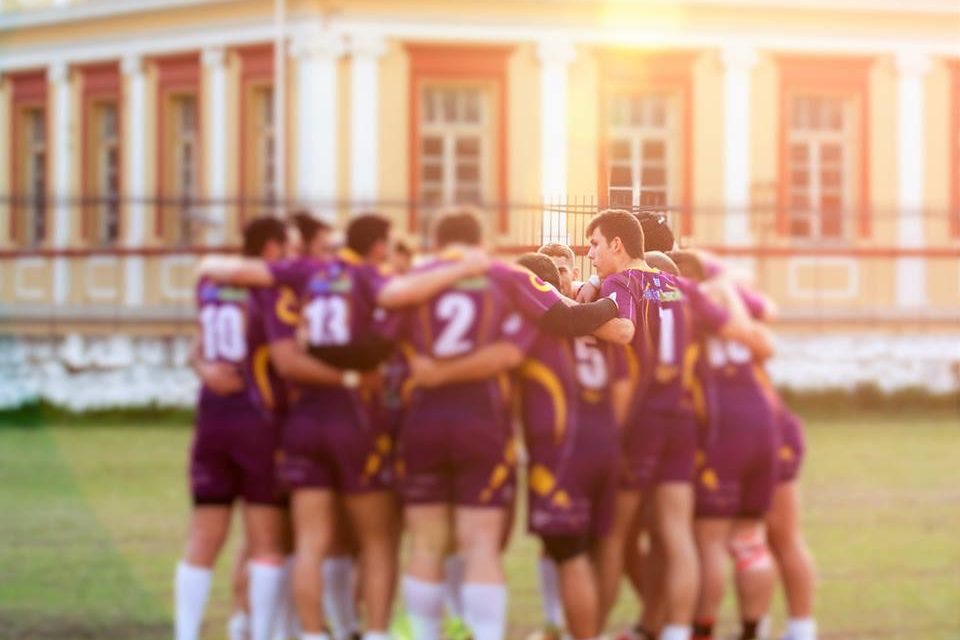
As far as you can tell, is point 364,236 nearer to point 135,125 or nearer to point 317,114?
point 317,114

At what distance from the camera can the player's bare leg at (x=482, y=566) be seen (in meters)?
5.67

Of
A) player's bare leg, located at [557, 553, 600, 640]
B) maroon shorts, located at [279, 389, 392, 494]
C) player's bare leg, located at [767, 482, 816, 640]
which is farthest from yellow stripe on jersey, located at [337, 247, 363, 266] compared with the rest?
player's bare leg, located at [767, 482, 816, 640]

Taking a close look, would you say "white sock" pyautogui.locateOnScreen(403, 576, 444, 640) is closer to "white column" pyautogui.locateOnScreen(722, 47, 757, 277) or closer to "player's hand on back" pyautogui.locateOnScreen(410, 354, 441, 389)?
"player's hand on back" pyautogui.locateOnScreen(410, 354, 441, 389)

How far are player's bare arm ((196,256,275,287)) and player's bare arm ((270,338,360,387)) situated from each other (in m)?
0.35

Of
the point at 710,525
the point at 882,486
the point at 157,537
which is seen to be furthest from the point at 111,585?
the point at 882,486

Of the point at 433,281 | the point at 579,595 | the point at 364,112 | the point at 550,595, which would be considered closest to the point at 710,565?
the point at 550,595

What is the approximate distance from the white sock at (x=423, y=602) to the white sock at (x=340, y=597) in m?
1.31

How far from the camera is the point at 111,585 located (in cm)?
1023

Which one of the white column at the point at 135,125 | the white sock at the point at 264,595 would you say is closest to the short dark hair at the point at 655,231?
the white sock at the point at 264,595

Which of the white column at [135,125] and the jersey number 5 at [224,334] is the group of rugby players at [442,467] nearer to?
the jersey number 5 at [224,334]

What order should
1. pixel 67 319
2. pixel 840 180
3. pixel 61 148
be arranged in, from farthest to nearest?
pixel 61 148, pixel 840 180, pixel 67 319

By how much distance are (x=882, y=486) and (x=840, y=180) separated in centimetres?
988

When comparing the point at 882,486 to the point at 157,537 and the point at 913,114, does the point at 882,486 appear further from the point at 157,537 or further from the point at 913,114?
the point at 913,114

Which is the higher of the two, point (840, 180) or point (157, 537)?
point (840, 180)
